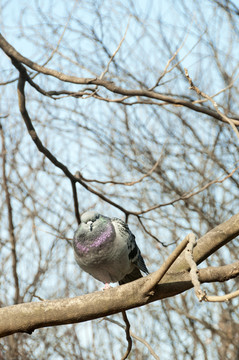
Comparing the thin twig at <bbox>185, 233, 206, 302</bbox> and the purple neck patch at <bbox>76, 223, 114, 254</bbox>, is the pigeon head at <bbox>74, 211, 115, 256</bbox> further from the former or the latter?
the thin twig at <bbox>185, 233, 206, 302</bbox>

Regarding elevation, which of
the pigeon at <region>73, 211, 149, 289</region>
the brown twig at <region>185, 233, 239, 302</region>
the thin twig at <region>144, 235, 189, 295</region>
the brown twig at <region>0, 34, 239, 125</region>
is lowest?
the brown twig at <region>185, 233, 239, 302</region>

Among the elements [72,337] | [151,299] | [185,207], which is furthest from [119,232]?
[185,207]

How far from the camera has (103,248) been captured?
4.24 metres

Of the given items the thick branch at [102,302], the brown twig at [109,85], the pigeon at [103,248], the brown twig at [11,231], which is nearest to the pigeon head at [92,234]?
the pigeon at [103,248]

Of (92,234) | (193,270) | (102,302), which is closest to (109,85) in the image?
(92,234)

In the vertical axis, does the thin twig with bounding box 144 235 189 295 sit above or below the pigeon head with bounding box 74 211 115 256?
below

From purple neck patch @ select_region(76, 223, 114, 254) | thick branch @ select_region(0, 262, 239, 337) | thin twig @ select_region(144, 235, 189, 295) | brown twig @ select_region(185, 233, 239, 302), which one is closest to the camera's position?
brown twig @ select_region(185, 233, 239, 302)

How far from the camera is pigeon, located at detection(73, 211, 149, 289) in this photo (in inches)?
167

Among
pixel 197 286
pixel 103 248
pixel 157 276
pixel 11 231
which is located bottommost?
pixel 197 286

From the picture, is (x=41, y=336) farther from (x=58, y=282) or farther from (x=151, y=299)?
(x=151, y=299)

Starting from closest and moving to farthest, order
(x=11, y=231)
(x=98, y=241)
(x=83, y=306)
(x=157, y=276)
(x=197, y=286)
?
(x=197, y=286) < (x=157, y=276) < (x=83, y=306) < (x=98, y=241) < (x=11, y=231)

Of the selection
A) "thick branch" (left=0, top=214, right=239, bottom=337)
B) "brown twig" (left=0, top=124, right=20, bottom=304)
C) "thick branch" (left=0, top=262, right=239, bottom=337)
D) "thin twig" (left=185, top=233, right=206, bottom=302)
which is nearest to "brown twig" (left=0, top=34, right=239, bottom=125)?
"thick branch" (left=0, top=214, right=239, bottom=337)

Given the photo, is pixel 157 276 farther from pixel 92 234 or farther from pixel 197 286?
pixel 92 234

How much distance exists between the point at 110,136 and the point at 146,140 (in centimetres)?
57
